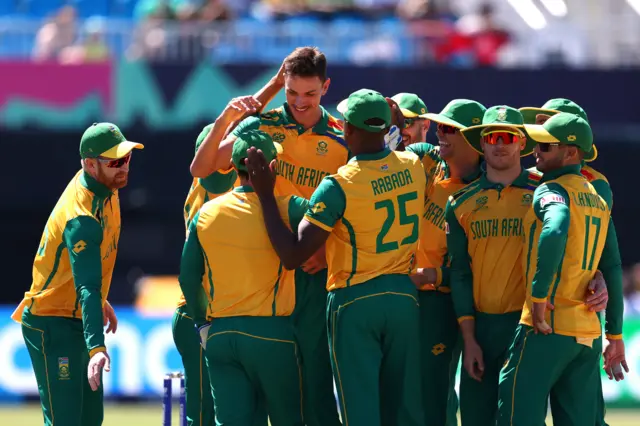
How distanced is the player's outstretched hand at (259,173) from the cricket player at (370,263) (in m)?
0.07

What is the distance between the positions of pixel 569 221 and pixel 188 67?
348 inches

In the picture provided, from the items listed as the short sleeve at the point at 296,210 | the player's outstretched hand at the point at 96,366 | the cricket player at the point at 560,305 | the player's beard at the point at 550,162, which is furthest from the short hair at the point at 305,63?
Answer: the player's outstretched hand at the point at 96,366

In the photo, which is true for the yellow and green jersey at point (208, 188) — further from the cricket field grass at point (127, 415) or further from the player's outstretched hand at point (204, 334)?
the cricket field grass at point (127, 415)

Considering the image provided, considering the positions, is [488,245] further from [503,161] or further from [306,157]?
[306,157]

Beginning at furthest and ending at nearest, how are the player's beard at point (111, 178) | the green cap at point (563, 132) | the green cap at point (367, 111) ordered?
1. the player's beard at point (111, 178)
2. the green cap at point (563, 132)
3. the green cap at point (367, 111)

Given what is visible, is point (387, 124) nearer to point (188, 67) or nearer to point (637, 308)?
point (188, 67)

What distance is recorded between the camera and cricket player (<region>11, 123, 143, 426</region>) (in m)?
7.21

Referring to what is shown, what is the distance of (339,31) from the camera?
1544 centimetres

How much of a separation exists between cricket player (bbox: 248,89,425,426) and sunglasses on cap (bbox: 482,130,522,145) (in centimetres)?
57

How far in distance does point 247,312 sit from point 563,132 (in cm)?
207

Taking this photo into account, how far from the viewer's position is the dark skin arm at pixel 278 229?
6637mm

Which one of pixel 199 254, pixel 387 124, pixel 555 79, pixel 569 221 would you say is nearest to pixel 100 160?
pixel 199 254

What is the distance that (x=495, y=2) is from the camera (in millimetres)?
18156

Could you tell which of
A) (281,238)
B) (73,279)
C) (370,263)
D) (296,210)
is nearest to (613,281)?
(370,263)
